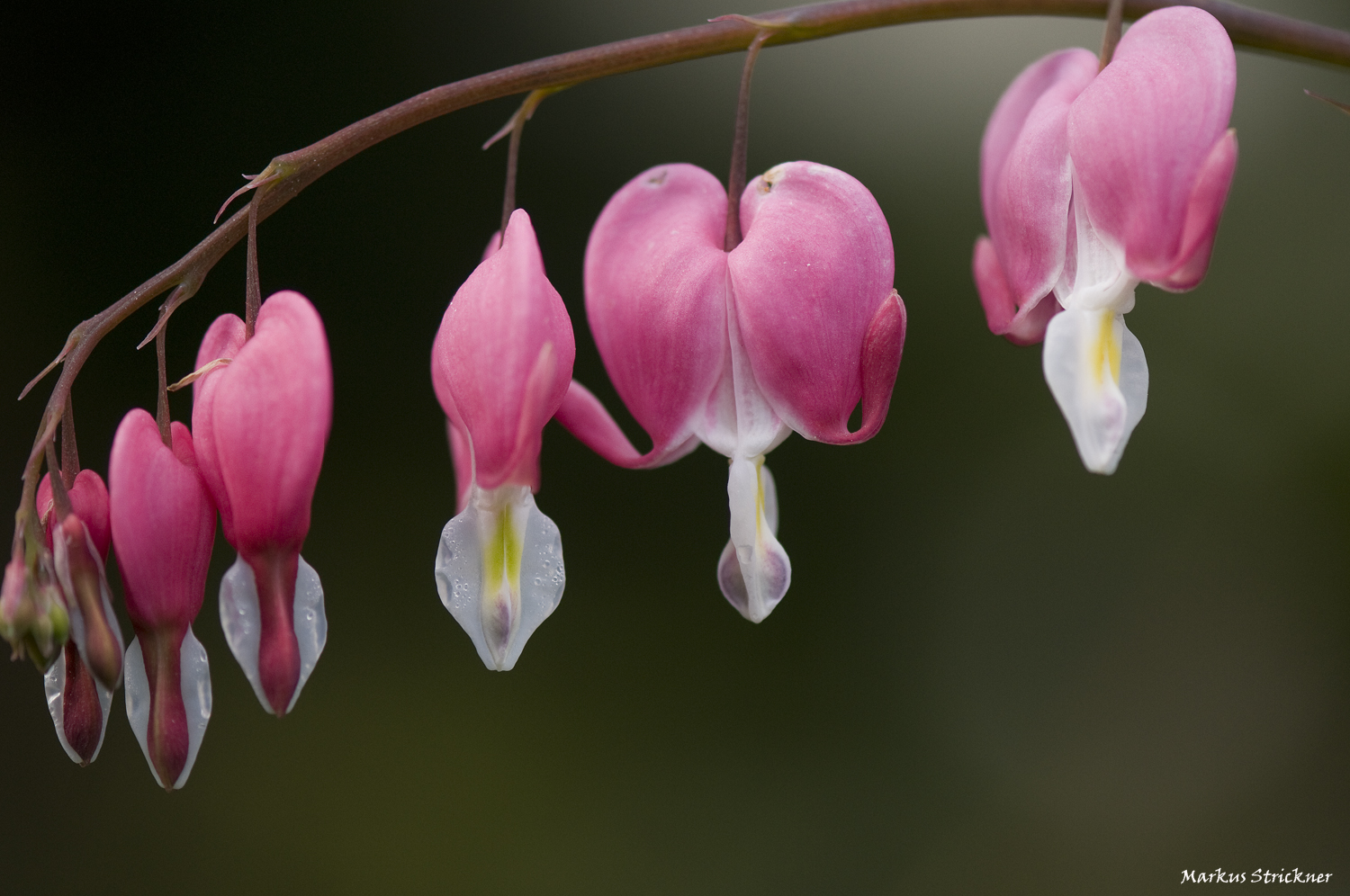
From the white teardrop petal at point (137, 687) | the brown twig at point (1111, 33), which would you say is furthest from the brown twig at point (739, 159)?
the white teardrop petal at point (137, 687)

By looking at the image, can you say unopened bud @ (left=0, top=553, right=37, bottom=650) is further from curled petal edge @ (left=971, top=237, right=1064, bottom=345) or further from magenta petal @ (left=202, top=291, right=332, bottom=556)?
curled petal edge @ (left=971, top=237, right=1064, bottom=345)

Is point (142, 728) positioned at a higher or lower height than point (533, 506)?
lower

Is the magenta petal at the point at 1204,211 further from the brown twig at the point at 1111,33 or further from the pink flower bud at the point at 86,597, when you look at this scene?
the pink flower bud at the point at 86,597

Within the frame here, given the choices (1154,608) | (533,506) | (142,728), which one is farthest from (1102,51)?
(1154,608)

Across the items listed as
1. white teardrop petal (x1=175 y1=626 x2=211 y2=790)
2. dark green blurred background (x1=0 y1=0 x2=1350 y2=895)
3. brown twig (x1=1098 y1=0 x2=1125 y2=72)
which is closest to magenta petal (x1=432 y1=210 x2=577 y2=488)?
white teardrop petal (x1=175 y1=626 x2=211 y2=790)

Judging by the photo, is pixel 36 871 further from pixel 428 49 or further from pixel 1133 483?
pixel 1133 483
